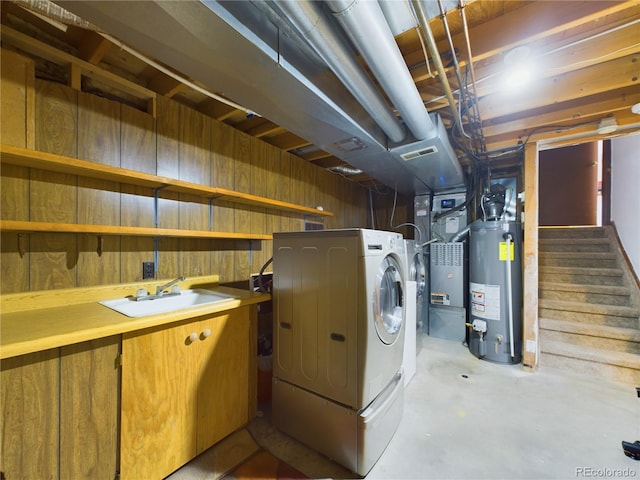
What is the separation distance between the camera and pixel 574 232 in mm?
4125

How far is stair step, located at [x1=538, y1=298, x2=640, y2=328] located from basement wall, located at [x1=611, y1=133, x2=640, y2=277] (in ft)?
1.81

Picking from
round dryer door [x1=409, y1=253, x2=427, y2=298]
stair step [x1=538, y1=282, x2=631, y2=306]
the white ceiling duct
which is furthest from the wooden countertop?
stair step [x1=538, y1=282, x2=631, y2=306]

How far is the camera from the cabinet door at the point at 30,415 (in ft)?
3.07

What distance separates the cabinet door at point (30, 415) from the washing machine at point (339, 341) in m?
1.07

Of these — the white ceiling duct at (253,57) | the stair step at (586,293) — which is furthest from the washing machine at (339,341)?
the stair step at (586,293)

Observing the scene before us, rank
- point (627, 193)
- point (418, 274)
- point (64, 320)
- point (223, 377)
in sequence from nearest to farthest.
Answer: point (64, 320)
point (223, 377)
point (418, 274)
point (627, 193)

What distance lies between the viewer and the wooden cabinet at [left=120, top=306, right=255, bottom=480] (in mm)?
1229

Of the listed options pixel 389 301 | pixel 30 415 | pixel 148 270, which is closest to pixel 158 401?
pixel 30 415

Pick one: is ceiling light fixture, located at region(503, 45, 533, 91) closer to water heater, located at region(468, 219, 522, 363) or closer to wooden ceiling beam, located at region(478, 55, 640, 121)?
wooden ceiling beam, located at region(478, 55, 640, 121)

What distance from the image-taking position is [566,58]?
1.52m

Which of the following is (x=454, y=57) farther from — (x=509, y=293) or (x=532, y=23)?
(x=509, y=293)

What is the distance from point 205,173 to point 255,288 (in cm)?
109

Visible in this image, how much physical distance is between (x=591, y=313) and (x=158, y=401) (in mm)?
4236

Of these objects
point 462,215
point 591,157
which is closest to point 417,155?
point 462,215
